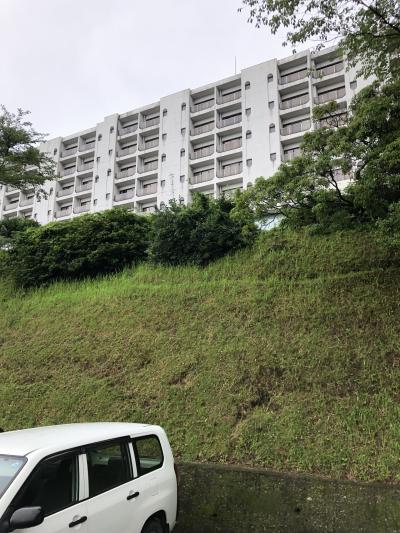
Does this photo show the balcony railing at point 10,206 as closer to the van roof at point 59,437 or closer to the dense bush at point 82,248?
the dense bush at point 82,248

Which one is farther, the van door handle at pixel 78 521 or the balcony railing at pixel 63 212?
the balcony railing at pixel 63 212

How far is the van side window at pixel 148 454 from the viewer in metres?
3.86

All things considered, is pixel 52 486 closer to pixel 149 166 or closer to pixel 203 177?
pixel 203 177

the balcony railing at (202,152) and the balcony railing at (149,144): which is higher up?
the balcony railing at (149,144)

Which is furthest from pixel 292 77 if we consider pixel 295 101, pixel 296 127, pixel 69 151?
pixel 69 151

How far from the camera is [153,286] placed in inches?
424

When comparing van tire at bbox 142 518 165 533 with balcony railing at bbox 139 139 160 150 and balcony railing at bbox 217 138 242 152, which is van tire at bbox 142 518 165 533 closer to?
balcony railing at bbox 217 138 242 152

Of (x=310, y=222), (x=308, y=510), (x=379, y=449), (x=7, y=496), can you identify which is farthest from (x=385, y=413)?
(x=7, y=496)

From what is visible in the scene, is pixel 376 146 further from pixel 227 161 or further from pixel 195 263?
pixel 227 161

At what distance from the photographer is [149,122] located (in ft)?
143

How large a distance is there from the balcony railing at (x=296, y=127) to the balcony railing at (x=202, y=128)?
7.40 metres

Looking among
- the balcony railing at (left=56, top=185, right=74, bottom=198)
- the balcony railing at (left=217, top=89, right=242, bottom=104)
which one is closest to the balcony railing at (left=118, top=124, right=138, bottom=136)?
the balcony railing at (left=56, top=185, right=74, bottom=198)

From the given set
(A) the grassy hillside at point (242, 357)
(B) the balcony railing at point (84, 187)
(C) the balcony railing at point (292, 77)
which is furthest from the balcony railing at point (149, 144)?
(A) the grassy hillside at point (242, 357)

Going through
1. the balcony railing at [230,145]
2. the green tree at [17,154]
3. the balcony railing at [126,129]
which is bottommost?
the green tree at [17,154]
